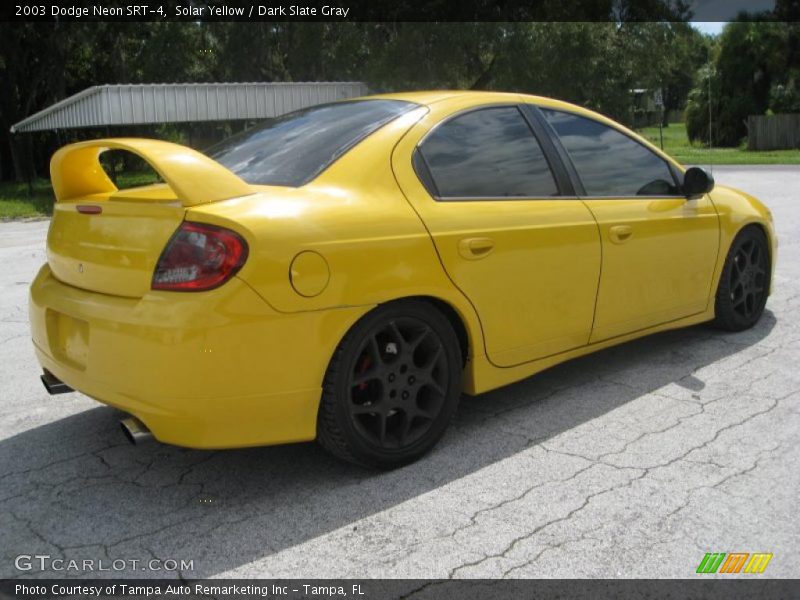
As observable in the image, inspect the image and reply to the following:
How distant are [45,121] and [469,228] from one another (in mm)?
23931

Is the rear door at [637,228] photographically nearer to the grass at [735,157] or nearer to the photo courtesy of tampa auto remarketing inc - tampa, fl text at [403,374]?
the photo courtesy of tampa auto remarketing inc - tampa, fl text at [403,374]

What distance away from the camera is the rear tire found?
5.17m

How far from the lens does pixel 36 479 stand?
343 centimetres

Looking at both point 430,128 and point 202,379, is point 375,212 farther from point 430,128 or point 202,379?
point 202,379

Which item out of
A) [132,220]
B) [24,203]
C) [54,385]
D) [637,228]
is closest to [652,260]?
[637,228]

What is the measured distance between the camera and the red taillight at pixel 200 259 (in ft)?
9.47

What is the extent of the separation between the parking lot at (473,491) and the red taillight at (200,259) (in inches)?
34.7

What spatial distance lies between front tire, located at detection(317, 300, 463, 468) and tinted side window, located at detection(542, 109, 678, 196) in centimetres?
132

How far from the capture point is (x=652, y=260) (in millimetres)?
4441

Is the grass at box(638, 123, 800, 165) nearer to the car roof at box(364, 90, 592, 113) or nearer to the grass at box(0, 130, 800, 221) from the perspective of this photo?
the grass at box(0, 130, 800, 221)

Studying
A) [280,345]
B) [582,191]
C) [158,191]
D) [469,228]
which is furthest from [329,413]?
[582,191]

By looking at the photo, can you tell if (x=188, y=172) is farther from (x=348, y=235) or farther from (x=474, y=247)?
(x=474, y=247)

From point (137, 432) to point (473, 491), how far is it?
50.9 inches

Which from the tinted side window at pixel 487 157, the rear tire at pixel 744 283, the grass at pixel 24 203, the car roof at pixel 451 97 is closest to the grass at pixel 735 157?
the grass at pixel 24 203
